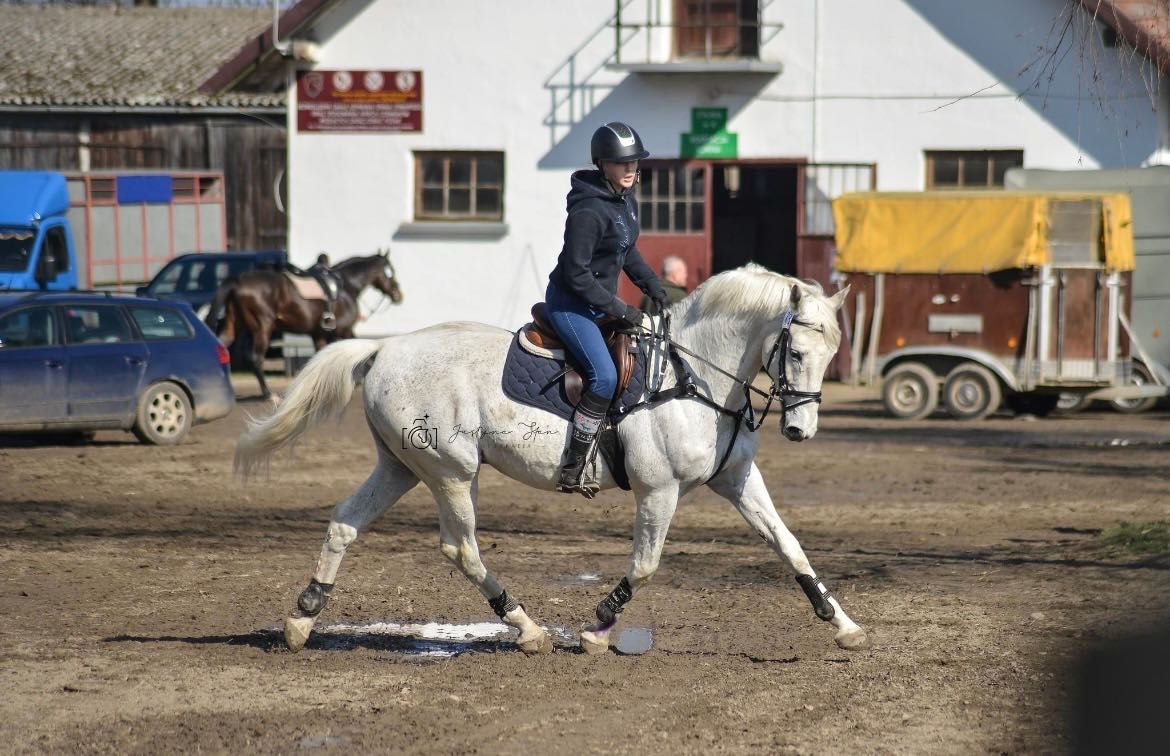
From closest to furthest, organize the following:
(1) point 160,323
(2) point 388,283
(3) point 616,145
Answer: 1. (3) point 616,145
2. (1) point 160,323
3. (2) point 388,283

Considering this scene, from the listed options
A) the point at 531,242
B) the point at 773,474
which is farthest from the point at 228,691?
the point at 531,242

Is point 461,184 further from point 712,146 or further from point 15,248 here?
point 15,248

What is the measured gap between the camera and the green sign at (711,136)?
25.7m

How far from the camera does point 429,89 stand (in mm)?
26516

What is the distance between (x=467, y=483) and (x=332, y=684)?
4.11ft

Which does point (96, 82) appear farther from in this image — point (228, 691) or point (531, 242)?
point (228, 691)

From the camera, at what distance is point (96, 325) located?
56.5 ft

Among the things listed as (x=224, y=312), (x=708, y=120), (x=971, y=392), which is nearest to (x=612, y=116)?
(x=708, y=120)

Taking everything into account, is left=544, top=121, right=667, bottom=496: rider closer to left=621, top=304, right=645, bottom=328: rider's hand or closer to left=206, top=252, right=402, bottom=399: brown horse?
left=621, top=304, right=645, bottom=328: rider's hand

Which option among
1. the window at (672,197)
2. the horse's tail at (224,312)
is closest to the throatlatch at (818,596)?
the horse's tail at (224,312)

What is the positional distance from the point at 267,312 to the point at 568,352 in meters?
15.7

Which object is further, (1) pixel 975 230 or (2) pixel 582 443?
Answer: (1) pixel 975 230

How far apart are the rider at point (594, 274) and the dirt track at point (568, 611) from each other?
1.16 meters

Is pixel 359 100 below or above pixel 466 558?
above
